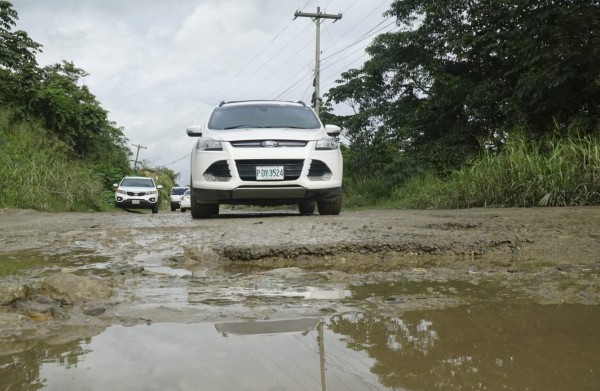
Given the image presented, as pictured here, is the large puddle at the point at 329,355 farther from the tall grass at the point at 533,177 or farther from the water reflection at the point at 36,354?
the tall grass at the point at 533,177

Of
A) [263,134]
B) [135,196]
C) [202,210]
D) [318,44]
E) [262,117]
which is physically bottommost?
[202,210]

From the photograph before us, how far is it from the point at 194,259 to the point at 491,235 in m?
2.18

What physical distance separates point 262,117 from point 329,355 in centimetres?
568

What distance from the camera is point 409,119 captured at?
1648 cm

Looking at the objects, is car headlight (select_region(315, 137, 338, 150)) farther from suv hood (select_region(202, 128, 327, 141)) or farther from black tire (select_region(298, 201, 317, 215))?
black tire (select_region(298, 201, 317, 215))

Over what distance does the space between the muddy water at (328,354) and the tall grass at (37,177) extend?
9.83 metres

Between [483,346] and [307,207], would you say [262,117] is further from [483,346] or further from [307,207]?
[483,346]

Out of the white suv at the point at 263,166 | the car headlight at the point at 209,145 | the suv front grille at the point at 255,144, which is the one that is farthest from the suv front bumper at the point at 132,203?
the suv front grille at the point at 255,144

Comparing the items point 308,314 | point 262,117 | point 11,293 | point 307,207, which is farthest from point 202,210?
point 308,314

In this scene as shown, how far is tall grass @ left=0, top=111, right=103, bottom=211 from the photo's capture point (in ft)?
35.3

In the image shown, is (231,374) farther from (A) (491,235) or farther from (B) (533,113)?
(B) (533,113)

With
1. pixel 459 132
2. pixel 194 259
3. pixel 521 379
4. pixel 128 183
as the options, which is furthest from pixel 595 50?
pixel 128 183

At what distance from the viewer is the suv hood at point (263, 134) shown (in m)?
6.20

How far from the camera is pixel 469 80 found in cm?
1471
